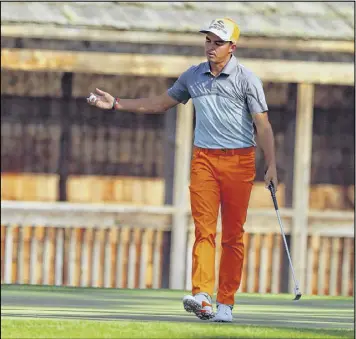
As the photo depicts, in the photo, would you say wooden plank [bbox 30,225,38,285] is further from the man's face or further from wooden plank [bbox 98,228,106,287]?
the man's face

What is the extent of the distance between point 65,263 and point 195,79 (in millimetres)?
8776

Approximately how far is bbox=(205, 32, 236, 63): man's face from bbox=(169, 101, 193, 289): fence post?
26.0 feet

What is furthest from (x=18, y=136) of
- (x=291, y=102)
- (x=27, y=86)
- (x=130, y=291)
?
(x=130, y=291)

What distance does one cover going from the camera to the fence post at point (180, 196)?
1777 cm

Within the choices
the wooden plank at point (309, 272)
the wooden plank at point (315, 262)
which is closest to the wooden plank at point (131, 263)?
the wooden plank at point (309, 272)

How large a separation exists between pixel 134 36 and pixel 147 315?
740 centimetres

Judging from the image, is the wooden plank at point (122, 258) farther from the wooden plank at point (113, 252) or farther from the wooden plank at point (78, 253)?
the wooden plank at point (78, 253)

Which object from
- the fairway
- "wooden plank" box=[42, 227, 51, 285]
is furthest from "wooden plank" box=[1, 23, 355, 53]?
the fairway

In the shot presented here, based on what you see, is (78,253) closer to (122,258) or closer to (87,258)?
(87,258)

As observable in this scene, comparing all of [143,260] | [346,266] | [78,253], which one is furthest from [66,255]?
[346,266]

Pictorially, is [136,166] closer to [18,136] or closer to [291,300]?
[18,136]

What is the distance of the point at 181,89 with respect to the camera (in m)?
10.2

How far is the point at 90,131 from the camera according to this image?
19156mm

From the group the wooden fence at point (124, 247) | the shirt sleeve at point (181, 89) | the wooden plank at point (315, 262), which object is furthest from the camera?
the wooden plank at point (315, 262)
